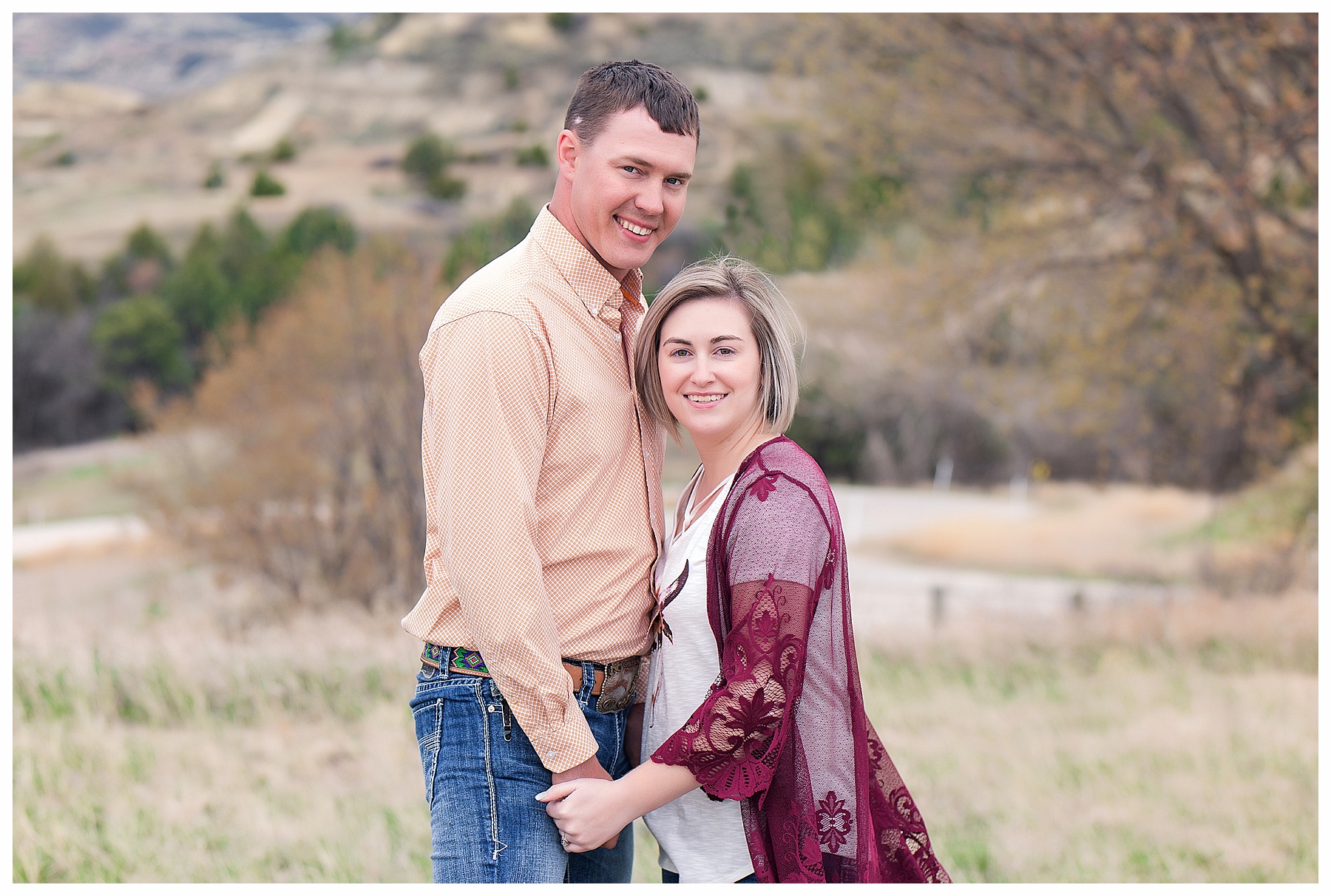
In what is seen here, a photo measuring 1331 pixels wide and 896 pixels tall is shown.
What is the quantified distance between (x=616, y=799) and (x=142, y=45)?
87.3 metres

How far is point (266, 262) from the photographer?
117 feet

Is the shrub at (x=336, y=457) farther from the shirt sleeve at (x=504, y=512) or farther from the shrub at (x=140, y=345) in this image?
the shrub at (x=140, y=345)

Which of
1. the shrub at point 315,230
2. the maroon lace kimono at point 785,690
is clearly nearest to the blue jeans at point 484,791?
the maroon lace kimono at point 785,690

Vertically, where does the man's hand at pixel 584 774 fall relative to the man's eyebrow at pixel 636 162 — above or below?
below

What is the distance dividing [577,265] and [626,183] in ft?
0.60

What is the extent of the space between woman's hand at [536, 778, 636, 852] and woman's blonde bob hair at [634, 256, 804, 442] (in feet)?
2.29

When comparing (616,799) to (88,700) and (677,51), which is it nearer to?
(88,700)

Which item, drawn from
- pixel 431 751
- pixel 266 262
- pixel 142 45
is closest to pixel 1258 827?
pixel 431 751

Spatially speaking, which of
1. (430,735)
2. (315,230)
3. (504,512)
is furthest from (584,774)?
(315,230)

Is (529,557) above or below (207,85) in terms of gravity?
below

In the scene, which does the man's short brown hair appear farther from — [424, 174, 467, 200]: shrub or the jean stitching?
[424, 174, 467, 200]: shrub

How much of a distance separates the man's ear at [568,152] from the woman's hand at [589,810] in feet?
3.75

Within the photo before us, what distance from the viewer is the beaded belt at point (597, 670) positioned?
1924 millimetres

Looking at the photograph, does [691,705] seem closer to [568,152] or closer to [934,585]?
[568,152]
